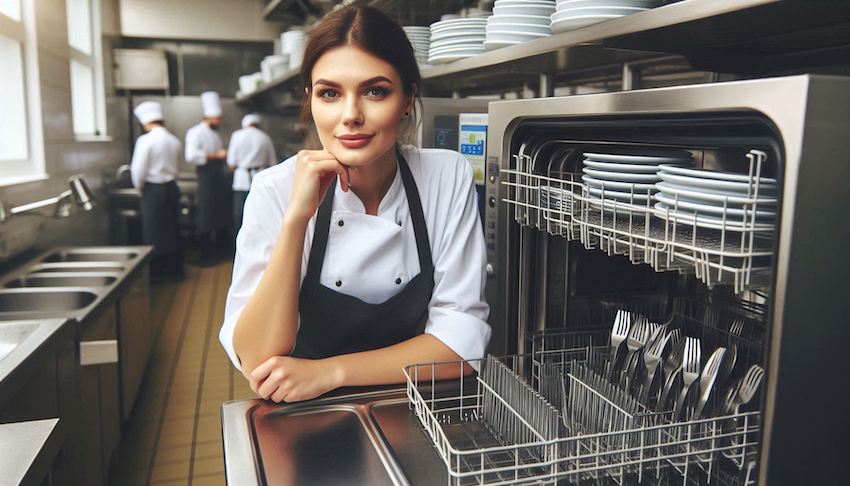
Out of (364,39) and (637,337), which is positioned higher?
(364,39)

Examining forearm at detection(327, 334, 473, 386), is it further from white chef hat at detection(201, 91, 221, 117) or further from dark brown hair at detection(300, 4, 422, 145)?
white chef hat at detection(201, 91, 221, 117)

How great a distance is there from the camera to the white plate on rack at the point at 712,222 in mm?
688

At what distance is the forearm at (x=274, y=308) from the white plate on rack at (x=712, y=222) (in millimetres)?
645

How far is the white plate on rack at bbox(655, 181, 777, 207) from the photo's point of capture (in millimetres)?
681

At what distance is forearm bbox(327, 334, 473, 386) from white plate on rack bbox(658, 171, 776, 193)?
50cm

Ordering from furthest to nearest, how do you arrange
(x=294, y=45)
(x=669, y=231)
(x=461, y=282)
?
(x=294, y=45) → (x=461, y=282) → (x=669, y=231)

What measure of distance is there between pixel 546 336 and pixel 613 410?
30 centimetres

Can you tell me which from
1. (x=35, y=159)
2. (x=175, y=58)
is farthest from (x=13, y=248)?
(x=175, y=58)

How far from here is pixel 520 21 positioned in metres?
1.41

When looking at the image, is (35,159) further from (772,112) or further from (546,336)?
(772,112)

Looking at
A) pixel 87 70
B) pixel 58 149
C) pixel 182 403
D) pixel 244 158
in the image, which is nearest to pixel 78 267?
pixel 182 403

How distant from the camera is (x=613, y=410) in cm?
89

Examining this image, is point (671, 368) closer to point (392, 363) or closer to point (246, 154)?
point (392, 363)

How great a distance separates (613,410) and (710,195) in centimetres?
33
